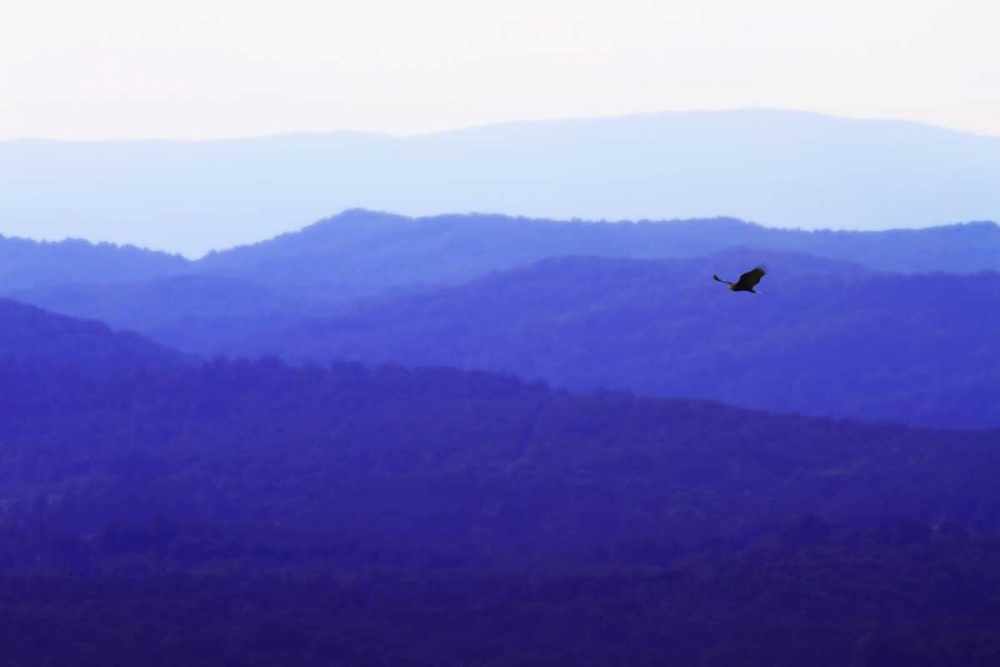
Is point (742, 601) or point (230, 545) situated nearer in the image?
point (742, 601)

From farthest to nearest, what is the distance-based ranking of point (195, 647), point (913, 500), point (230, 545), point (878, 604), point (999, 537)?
point (913, 500) < point (230, 545) < point (999, 537) < point (878, 604) < point (195, 647)

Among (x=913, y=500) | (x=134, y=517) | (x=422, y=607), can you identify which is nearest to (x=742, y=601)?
(x=422, y=607)

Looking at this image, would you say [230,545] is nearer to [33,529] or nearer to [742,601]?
[33,529]

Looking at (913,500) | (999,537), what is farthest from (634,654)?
(913,500)

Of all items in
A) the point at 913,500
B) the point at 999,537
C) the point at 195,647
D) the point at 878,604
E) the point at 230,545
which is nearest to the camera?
the point at 195,647

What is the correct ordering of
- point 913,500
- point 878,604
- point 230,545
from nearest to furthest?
point 878,604, point 230,545, point 913,500

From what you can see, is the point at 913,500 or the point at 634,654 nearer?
the point at 634,654

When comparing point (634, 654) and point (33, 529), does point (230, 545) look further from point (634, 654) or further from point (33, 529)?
point (634, 654)

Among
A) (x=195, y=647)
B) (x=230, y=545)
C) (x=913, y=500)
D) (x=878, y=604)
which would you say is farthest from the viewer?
(x=913, y=500)
